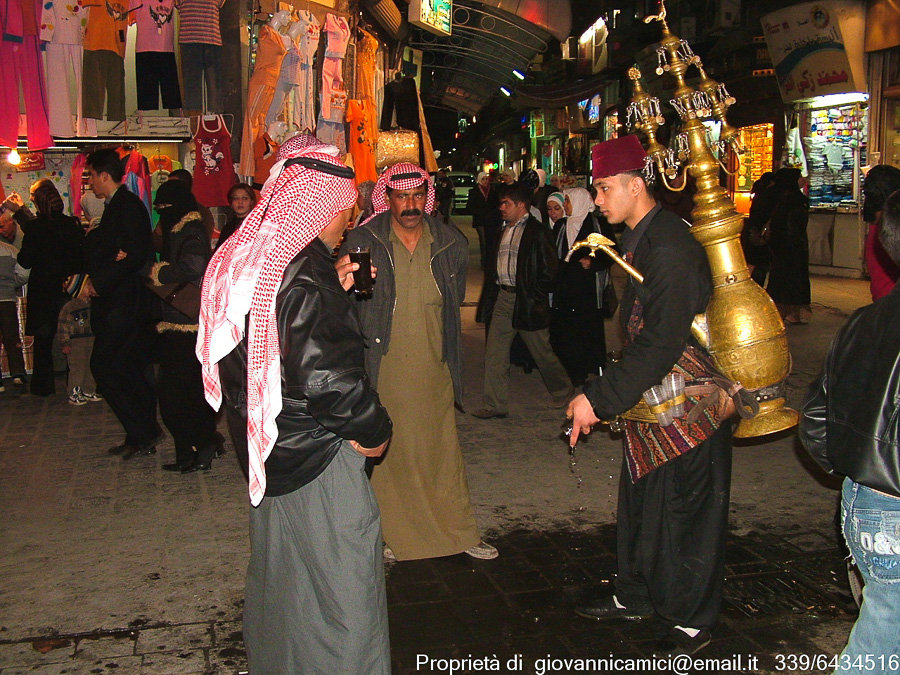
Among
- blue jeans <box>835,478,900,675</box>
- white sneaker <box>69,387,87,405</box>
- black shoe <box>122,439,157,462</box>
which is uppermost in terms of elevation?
blue jeans <box>835,478,900,675</box>

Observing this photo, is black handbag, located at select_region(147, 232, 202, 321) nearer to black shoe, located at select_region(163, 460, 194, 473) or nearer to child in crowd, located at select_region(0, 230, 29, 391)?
black shoe, located at select_region(163, 460, 194, 473)

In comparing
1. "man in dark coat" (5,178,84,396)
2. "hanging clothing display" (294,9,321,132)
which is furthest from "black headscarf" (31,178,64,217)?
"hanging clothing display" (294,9,321,132)

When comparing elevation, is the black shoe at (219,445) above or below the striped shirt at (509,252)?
below

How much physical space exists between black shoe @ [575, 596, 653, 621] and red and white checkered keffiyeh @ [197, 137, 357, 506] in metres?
1.94

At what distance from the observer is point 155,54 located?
866 cm

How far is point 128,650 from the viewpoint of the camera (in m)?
3.86

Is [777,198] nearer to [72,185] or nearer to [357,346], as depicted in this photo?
[72,185]

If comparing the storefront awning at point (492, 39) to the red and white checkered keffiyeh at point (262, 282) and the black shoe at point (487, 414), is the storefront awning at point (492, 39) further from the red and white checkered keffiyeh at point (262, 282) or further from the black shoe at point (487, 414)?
the red and white checkered keffiyeh at point (262, 282)

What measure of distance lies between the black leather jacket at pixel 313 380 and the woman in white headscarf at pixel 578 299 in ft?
19.0

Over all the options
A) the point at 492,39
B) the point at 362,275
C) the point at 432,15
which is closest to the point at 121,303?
the point at 362,275

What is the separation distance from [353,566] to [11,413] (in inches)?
260

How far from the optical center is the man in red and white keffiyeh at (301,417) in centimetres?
271

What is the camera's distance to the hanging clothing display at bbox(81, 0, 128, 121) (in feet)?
27.1

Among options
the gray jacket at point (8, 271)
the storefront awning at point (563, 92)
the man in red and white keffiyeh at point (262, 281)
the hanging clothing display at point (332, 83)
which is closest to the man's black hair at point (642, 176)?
the man in red and white keffiyeh at point (262, 281)
